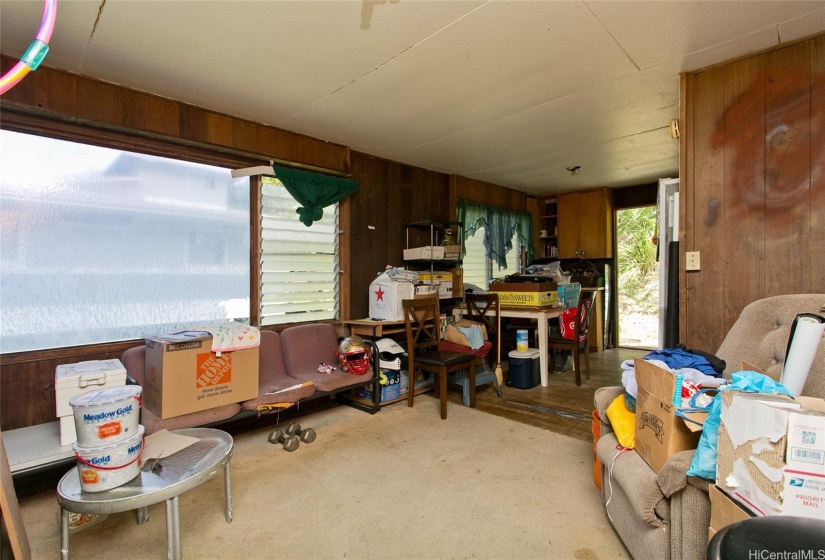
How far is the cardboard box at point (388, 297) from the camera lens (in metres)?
3.67

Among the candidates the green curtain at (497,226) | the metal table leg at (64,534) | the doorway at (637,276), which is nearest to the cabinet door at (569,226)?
the green curtain at (497,226)

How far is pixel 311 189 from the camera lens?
3494 millimetres

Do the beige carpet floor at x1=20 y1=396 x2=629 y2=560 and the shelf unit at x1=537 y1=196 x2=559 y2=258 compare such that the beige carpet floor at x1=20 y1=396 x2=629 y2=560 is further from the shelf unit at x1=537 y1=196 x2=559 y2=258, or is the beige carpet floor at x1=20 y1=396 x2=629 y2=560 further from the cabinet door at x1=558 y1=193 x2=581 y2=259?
the shelf unit at x1=537 y1=196 x2=559 y2=258

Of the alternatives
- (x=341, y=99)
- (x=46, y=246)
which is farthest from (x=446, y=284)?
(x=46, y=246)

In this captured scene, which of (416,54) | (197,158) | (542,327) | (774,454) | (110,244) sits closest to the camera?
(774,454)

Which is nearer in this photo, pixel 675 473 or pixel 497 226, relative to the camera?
pixel 675 473

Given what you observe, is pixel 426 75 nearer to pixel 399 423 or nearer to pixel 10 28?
pixel 10 28

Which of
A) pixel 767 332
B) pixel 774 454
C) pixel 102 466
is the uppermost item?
pixel 767 332

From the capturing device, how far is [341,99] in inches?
112

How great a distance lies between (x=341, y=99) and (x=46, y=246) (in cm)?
206

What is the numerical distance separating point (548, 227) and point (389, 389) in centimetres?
441

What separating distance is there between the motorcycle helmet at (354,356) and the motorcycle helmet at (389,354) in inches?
7.6

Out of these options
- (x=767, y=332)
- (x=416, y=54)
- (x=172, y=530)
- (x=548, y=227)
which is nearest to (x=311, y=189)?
(x=416, y=54)

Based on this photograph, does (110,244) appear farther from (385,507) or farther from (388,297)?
(385,507)
